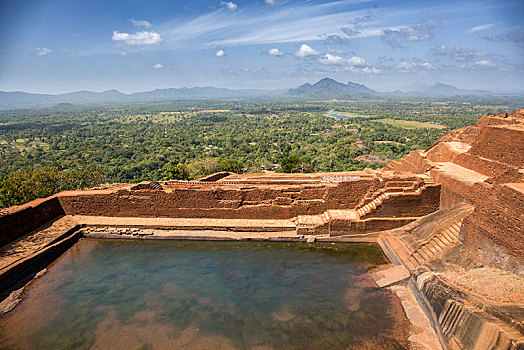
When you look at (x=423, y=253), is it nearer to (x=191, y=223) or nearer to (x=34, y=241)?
(x=191, y=223)

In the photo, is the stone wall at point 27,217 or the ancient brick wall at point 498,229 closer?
the ancient brick wall at point 498,229

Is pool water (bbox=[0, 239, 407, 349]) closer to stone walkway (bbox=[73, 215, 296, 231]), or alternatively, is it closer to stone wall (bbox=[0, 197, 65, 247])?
stone walkway (bbox=[73, 215, 296, 231])

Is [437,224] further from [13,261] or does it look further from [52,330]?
[13,261]

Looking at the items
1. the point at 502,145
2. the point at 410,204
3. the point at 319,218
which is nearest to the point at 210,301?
the point at 319,218

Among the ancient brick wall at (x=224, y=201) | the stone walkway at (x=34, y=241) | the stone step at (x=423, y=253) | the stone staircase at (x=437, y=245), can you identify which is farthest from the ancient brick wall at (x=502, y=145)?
the stone walkway at (x=34, y=241)

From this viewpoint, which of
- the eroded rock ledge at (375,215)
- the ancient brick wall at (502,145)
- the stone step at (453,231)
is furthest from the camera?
the ancient brick wall at (502,145)

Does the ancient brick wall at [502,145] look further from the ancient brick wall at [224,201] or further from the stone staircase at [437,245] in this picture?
the ancient brick wall at [224,201]
